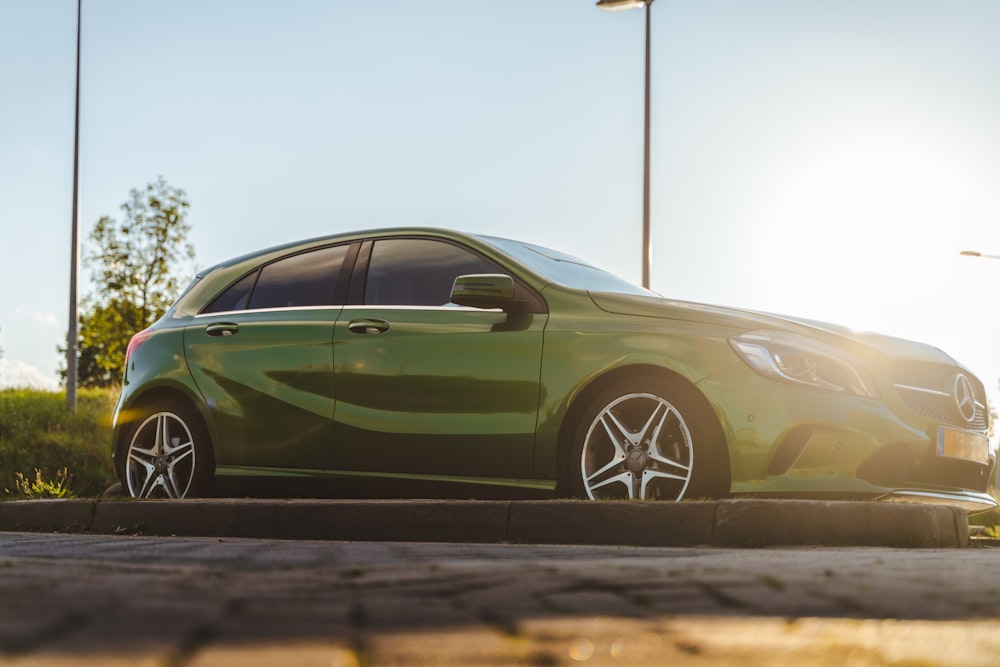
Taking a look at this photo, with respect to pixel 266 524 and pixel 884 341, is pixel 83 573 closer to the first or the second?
pixel 266 524

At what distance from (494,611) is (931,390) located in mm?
4048

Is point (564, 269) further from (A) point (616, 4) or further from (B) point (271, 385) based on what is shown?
(A) point (616, 4)

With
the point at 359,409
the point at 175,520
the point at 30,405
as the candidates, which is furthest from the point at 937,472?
the point at 30,405

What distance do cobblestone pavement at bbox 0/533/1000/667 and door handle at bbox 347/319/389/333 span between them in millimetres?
2733

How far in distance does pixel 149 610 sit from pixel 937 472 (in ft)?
14.4

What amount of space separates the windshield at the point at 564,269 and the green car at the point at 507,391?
0.03m

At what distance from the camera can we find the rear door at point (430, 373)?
253 inches

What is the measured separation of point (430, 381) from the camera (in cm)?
668

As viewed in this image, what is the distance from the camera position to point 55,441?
21.3m

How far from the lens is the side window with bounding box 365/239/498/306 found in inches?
275

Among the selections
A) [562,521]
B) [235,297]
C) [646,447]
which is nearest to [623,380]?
[646,447]

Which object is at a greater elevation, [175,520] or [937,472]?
[937,472]

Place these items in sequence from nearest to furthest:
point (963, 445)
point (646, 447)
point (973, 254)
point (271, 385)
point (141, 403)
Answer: point (646, 447) < point (963, 445) < point (271, 385) < point (141, 403) < point (973, 254)

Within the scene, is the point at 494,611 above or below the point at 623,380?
below
